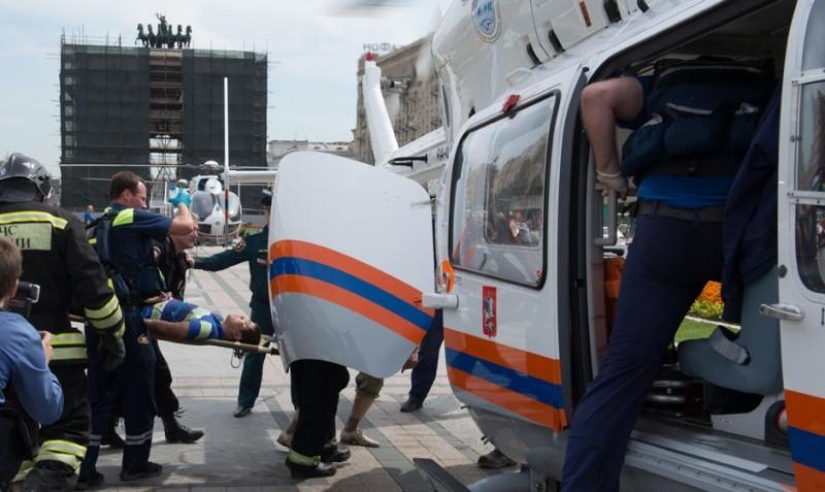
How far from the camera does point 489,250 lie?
430 centimetres

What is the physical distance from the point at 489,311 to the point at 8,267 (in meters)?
2.01

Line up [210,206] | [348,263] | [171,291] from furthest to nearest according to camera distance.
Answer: [210,206] < [171,291] < [348,263]

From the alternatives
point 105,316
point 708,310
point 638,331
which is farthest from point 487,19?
point 708,310

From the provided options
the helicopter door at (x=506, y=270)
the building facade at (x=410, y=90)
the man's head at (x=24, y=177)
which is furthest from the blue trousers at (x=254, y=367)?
the helicopter door at (x=506, y=270)

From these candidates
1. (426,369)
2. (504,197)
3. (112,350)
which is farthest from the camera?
(426,369)

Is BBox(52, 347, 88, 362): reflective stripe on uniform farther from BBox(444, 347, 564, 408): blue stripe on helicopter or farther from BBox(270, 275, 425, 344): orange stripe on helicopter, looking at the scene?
BBox(444, 347, 564, 408): blue stripe on helicopter

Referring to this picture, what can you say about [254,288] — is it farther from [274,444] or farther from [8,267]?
[8,267]

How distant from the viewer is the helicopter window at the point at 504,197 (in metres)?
3.87

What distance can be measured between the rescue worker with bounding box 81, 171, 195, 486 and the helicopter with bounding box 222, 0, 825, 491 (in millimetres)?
789

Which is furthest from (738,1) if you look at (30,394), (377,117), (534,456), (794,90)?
(377,117)

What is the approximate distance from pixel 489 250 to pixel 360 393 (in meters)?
2.60

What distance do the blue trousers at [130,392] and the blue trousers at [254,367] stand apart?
1.71m

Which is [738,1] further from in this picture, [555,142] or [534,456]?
[534,456]

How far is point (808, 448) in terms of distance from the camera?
2.56 meters
